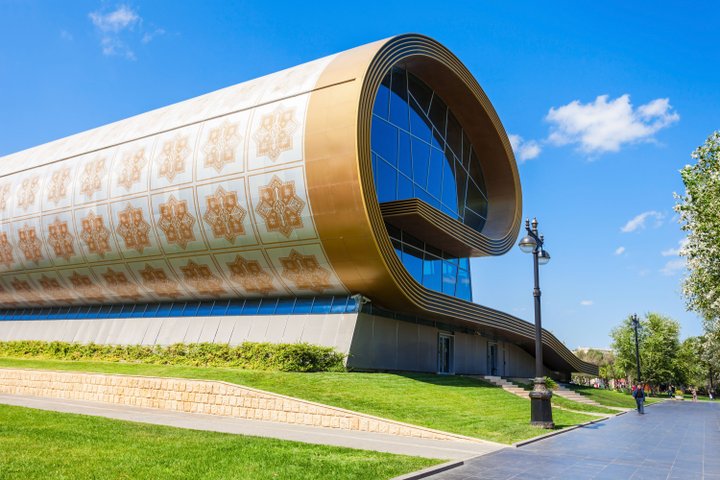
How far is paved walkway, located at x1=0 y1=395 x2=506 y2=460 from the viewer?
12.4 metres

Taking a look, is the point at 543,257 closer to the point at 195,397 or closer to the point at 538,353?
the point at 538,353

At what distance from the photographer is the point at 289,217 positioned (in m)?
26.0

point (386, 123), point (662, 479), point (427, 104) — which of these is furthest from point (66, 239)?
point (662, 479)

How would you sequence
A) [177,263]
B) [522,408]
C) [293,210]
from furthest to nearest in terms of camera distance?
[177,263] → [293,210] → [522,408]

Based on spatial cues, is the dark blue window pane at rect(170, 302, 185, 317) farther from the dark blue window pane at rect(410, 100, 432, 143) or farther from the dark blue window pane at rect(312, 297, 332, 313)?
the dark blue window pane at rect(410, 100, 432, 143)

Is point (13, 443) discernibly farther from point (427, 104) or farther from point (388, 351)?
point (427, 104)

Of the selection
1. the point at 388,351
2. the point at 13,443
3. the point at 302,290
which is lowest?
the point at 13,443

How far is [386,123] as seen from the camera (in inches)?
1174

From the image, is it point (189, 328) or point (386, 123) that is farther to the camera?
point (189, 328)

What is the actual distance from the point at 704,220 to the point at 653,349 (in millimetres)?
63244

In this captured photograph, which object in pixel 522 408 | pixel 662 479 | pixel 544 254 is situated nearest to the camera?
pixel 662 479

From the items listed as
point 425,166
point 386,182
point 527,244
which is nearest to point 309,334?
point 386,182

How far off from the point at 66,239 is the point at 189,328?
10305 millimetres

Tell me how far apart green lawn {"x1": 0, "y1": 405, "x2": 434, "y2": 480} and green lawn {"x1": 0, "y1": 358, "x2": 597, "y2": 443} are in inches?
205
